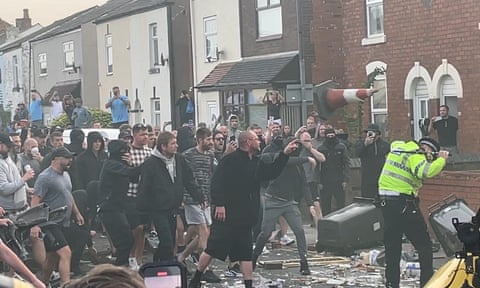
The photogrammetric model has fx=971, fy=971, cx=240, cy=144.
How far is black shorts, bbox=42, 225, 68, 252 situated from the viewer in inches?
421

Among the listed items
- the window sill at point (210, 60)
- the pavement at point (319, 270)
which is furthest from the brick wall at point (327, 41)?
the pavement at point (319, 270)

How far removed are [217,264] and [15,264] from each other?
6.66 m

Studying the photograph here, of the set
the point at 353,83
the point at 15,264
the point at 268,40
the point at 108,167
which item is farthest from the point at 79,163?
the point at 268,40

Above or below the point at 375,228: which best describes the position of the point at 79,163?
above

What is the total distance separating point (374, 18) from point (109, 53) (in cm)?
1644

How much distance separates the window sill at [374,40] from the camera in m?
22.4

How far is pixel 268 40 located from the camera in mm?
26703

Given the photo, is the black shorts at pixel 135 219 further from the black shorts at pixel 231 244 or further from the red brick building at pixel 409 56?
the red brick building at pixel 409 56

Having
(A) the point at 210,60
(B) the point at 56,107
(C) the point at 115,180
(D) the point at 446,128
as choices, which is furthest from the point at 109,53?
(C) the point at 115,180

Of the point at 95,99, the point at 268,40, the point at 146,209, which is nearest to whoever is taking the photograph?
the point at 146,209

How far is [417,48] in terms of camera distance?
2133 cm

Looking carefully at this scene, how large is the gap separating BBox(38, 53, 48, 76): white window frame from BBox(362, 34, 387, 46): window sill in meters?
25.4

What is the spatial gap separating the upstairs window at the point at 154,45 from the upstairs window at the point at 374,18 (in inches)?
464

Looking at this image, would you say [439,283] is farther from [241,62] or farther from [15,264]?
[241,62]
